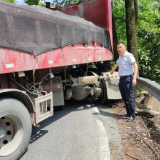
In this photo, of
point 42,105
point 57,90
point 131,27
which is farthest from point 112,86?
point 42,105

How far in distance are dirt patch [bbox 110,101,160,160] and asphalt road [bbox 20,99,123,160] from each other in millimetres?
152

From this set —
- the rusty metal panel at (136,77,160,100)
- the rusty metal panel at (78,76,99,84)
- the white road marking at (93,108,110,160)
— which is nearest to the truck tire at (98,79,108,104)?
the rusty metal panel at (78,76,99,84)

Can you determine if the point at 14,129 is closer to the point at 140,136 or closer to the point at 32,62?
the point at 32,62

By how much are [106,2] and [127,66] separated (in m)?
2.74

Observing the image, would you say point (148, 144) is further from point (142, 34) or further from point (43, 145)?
point (142, 34)

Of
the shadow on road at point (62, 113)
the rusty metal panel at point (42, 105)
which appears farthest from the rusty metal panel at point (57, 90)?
the rusty metal panel at point (42, 105)

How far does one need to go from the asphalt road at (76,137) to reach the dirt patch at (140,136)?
0.15 m

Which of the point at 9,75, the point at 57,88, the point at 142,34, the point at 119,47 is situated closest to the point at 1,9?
the point at 9,75

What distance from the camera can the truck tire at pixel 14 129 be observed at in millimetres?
2949

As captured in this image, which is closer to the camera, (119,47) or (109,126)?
(109,126)

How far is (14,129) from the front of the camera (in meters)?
3.20

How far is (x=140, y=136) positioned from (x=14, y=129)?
8.11ft

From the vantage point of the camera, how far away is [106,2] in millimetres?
6555

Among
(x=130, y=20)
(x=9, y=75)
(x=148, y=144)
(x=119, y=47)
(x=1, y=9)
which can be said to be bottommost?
(x=148, y=144)
